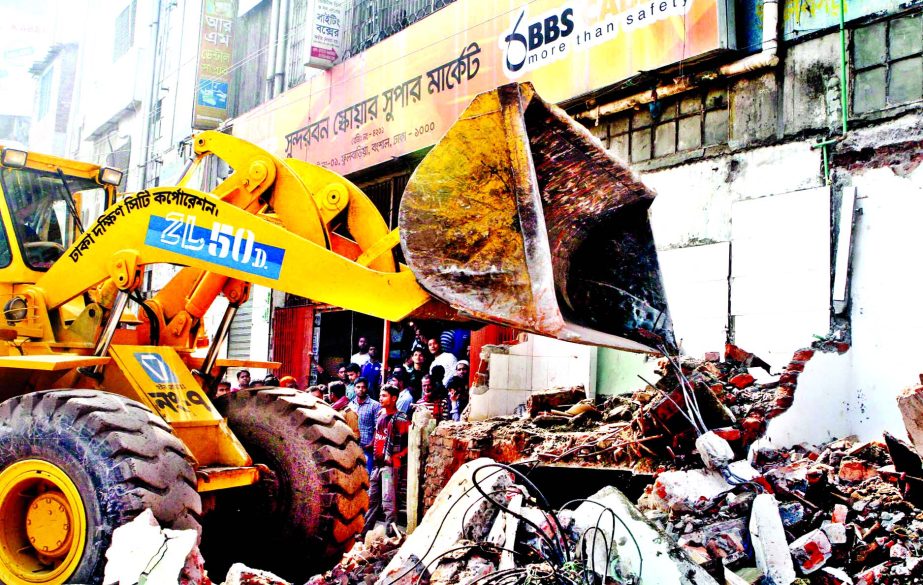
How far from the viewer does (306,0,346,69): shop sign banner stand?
1642cm

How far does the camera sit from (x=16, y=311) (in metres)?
5.79

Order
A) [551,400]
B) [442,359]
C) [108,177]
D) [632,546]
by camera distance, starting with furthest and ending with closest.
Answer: [442,359] → [551,400] → [108,177] → [632,546]

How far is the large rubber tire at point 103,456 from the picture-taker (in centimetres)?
432

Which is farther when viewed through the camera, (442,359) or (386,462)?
(442,359)

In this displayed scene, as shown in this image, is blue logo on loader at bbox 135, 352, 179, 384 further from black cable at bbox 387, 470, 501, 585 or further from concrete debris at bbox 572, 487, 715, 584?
concrete debris at bbox 572, 487, 715, 584

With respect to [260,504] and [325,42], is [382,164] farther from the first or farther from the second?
[260,504]

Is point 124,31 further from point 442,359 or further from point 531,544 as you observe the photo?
point 531,544

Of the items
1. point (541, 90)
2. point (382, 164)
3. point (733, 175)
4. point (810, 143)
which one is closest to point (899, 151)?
point (810, 143)

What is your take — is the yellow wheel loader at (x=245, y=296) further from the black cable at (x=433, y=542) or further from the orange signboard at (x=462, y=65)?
the orange signboard at (x=462, y=65)

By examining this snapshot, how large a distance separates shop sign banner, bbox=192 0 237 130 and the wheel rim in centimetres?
1731

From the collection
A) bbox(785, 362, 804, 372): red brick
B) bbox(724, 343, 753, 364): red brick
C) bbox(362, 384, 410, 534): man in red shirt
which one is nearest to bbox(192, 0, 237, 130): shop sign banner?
bbox(362, 384, 410, 534): man in red shirt

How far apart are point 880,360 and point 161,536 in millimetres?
6694

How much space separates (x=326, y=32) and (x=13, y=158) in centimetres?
1152

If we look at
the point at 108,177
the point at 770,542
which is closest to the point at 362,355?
the point at 108,177
